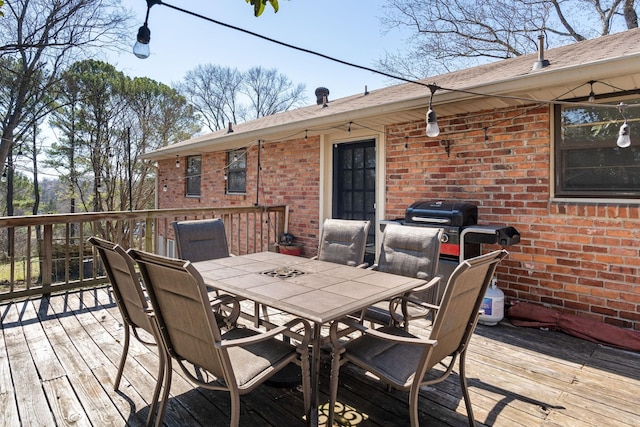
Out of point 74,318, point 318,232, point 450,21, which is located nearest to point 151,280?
point 74,318

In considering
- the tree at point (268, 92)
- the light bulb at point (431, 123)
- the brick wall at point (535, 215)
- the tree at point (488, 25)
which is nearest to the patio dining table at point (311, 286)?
the light bulb at point (431, 123)

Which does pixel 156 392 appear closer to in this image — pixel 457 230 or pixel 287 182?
pixel 457 230

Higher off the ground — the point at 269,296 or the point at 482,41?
the point at 482,41

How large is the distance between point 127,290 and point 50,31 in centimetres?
1124

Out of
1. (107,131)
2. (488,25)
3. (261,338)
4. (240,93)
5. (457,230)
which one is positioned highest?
(240,93)

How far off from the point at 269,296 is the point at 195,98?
1881cm

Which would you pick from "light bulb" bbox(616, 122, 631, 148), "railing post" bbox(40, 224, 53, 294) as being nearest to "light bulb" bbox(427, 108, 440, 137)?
"light bulb" bbox(616, 122, 631, 148)

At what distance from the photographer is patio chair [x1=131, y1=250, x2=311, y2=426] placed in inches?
61.6

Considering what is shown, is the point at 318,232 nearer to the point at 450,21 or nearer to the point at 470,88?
the point at 470,88

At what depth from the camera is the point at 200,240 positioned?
3.61m

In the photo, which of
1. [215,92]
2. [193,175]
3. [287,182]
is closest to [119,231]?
[287,182]

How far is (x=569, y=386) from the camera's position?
2352 mm

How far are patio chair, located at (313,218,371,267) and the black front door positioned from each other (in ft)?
5.51

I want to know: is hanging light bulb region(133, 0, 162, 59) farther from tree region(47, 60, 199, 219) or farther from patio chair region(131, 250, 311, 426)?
tree region(47, 60, 199, 219)
